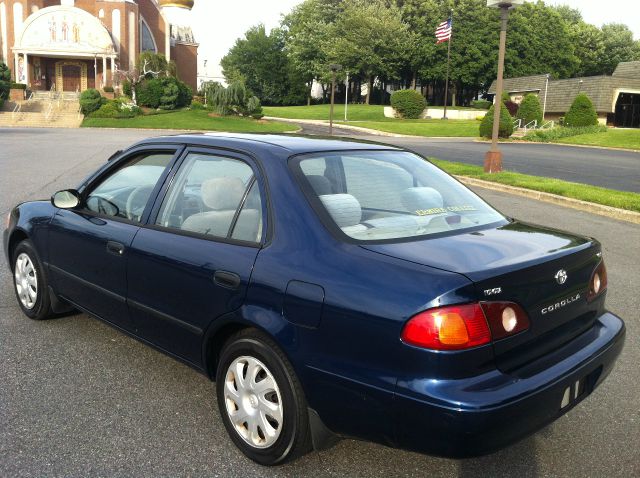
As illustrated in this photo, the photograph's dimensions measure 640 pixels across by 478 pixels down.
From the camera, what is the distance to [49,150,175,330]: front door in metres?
3.76

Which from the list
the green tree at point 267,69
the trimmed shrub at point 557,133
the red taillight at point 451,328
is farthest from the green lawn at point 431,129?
the red taillight at point 451,328

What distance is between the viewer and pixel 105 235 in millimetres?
3867

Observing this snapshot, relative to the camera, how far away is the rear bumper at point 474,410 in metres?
2.34

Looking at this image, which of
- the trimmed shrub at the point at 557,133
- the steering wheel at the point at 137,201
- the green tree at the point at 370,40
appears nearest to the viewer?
the steering wheel at the point at 137,201

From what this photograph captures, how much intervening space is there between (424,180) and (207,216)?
1.30 meters

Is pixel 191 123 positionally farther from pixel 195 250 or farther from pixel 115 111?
pixel 195 250

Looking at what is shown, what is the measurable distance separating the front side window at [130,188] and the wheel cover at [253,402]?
1274mm

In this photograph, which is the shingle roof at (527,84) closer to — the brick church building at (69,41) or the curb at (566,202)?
the brick church building at (69,41)

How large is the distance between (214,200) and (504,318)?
170 centimetres

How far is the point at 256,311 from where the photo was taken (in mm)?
2836

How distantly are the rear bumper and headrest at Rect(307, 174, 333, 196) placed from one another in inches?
43.7

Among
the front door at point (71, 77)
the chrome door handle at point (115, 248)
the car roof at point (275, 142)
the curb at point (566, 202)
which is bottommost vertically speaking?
the curb at point (566, 202)

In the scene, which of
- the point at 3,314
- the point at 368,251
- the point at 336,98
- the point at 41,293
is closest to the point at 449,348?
the point at 368,251

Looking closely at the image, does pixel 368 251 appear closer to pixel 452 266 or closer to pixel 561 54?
pixel 452 266
